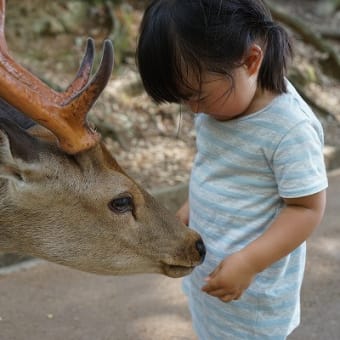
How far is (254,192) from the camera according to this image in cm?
244

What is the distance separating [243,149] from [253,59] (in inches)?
13.3

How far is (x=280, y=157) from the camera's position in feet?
7.52

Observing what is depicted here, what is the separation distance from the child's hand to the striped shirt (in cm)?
19

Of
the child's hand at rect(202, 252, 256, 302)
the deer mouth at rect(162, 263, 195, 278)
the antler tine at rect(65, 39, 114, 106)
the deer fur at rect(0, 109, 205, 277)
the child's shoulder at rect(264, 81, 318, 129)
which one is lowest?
the deer mouth at rect(162, 263, 195, 278)

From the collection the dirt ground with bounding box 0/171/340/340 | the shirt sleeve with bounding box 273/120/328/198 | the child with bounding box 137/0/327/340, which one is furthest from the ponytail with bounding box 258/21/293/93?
the dirt ground with bounding box 0/171/340/340

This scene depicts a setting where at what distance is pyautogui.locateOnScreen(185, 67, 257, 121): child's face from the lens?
2230 millimetres

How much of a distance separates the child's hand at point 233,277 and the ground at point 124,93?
10.4 feet

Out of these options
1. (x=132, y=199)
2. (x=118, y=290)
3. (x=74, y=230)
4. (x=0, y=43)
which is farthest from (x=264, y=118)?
(x=118, y=290)

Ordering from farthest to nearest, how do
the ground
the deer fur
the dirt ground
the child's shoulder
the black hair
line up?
1. the ground
2. the dirt ground
3. the deer fur
4. the child's shoulder
5. the black hair

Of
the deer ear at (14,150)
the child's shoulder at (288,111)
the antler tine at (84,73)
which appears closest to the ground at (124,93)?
the antler tine at (84,73)

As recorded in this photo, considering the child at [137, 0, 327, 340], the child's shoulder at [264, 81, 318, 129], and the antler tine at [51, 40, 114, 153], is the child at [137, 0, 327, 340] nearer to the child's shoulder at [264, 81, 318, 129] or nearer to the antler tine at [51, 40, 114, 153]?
the child's shoulder at [264, 81, 318, 129]

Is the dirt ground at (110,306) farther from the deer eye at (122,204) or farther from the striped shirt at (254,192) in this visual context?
the deer eye at (122,204)

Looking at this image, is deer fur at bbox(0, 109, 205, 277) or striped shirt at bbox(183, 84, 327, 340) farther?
deer fur at bbox(0, 109, 205, 277)

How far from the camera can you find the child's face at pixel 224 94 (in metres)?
2.23
